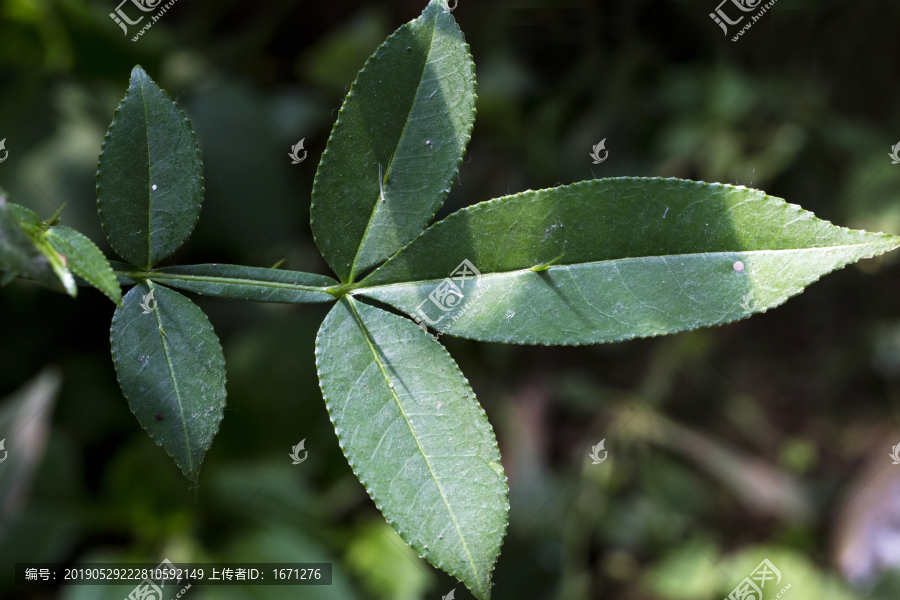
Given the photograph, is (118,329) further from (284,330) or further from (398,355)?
(284,330)

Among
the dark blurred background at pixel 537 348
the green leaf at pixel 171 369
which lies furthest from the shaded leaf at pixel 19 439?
the green leaf at pixel 171 369

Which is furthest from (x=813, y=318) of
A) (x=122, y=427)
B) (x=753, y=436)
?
(x=122, y=427)

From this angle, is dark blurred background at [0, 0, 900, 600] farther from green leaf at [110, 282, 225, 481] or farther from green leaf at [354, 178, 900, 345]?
green leaf at [354, 178, 900, 345]

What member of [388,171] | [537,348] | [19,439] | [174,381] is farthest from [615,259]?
[537,348]

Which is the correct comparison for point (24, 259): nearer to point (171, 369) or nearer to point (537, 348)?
point (171, 369)

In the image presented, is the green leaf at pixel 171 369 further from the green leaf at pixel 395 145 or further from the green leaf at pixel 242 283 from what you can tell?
the green leaf at pixel 395 145

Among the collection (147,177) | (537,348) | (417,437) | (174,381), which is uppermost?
(147,177)

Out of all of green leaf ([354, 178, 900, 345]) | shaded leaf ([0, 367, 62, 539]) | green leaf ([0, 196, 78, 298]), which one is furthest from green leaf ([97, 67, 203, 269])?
shaded leaf ([0, 367, 62, 539])
